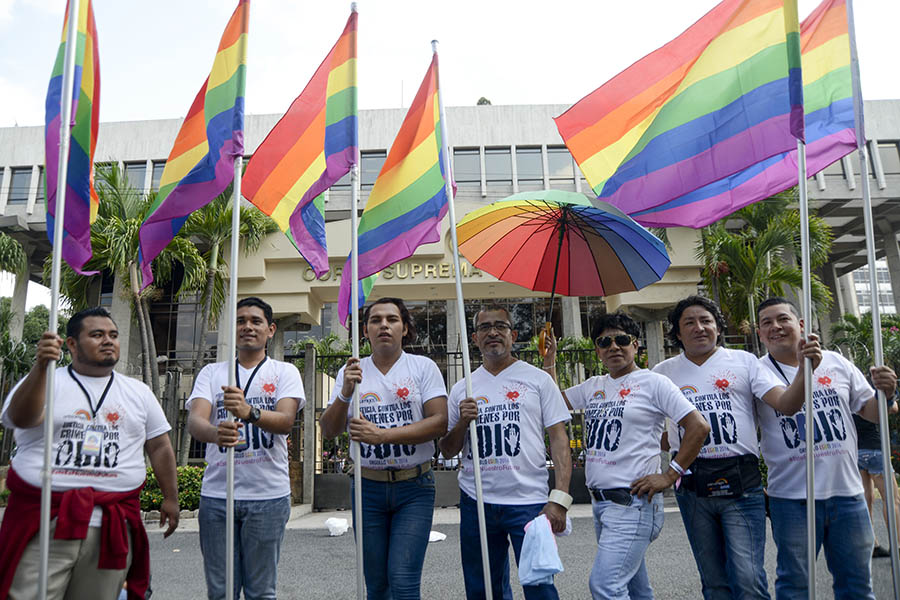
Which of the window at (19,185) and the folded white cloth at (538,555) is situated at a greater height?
the window at (19,185)

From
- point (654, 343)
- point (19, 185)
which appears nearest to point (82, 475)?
point (654, 343)

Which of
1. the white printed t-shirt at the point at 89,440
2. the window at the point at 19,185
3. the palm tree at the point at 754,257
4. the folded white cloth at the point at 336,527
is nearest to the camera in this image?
the white printed t-shirt at the point at 89,440

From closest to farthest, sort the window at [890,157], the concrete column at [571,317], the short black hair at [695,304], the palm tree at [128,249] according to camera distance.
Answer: the short black hair at [695,304] → the palm tree at [128,249] → the concrete column at [571,317] → the window at [890,157]

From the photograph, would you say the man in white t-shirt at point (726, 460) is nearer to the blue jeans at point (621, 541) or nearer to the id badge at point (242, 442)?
the blue jeans at point (621, 541)

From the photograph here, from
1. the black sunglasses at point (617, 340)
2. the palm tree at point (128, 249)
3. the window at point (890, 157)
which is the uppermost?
the window at point (890, 157)

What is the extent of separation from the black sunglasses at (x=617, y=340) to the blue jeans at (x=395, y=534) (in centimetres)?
136

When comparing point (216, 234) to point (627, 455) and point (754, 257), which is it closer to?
point (754, 257)

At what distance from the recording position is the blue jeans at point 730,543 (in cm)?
355

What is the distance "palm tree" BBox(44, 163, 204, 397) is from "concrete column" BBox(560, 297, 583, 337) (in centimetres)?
1270

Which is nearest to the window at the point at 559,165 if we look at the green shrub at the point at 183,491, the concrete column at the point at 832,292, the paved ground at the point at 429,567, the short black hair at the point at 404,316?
the concrete column at the point at 832,292

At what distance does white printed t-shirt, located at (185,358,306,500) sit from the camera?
3787 millimetres

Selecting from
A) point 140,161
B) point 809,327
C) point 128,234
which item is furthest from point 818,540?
point 140,161

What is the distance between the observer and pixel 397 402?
4.01 m

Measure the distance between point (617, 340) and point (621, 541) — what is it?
3.87ft
